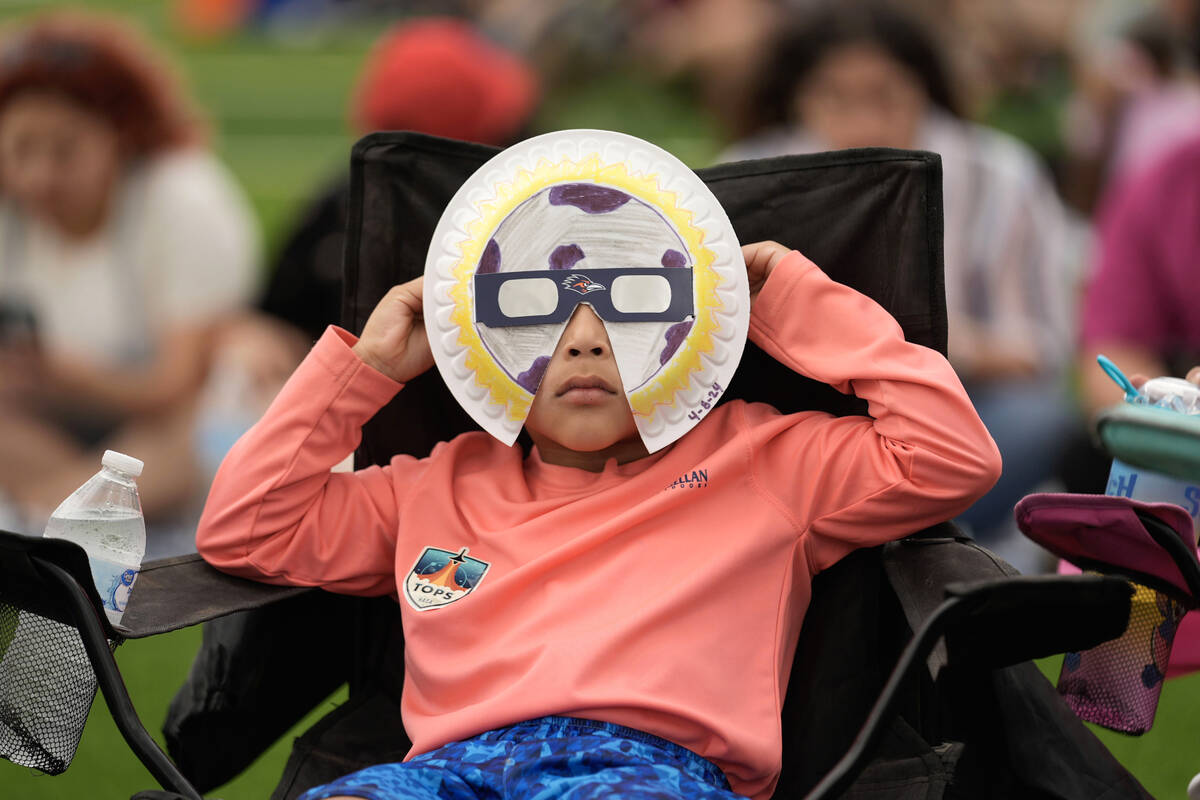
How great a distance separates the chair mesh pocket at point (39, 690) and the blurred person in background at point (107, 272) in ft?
8.69

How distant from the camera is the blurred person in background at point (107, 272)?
177 inches

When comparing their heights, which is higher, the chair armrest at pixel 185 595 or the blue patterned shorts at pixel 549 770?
the chair armrest at pixel 185 595

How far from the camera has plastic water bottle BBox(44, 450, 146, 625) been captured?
2.12 metres

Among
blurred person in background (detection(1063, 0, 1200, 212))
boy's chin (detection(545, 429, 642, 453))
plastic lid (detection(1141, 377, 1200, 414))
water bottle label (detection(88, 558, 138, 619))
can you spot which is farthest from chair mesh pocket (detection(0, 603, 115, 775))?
blurred person in background (detection(1063, 0, 1200, 212))

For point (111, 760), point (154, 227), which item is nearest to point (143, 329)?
point (154, 227)

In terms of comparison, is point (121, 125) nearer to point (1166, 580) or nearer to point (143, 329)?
point (143, 329)

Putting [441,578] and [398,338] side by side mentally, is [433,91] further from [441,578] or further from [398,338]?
[441,578]

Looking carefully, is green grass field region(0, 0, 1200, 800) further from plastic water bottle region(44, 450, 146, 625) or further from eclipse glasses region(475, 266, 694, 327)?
eclipse glasses region(475, 266, 694, 327)

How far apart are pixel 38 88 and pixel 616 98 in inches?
337

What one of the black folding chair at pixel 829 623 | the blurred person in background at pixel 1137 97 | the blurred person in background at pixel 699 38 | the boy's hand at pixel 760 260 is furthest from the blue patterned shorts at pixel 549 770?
the blurred person in background at pixel 699 38

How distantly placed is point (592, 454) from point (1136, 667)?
848 mm

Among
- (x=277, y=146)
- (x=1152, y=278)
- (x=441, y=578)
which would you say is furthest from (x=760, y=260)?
(x=277, y=146)

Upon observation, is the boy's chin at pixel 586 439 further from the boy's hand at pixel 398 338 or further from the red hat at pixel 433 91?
the red hat at pixel 433 91

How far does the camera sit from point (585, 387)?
2.22 meters
